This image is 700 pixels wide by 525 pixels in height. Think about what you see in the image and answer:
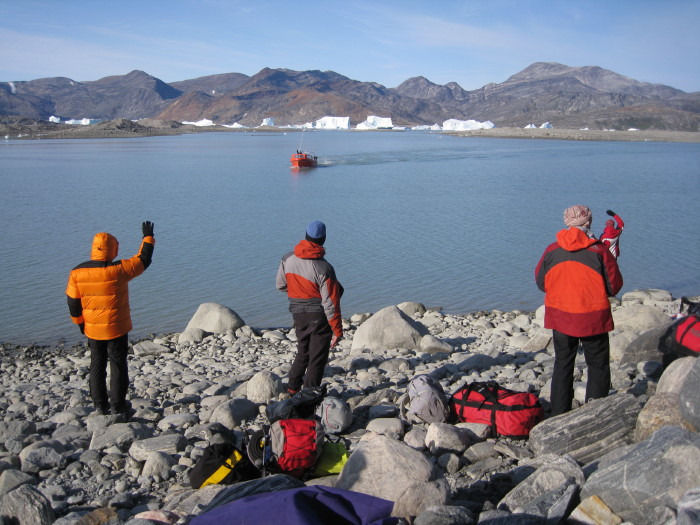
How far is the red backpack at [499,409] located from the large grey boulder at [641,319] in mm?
3791

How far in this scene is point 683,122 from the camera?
122875 millimetres

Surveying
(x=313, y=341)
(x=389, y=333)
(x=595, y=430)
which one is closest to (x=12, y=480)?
(x=313, y=341)

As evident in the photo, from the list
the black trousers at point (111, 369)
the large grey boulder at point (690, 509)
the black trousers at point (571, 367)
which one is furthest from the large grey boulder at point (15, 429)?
the large grey boulder at point (690, 509)

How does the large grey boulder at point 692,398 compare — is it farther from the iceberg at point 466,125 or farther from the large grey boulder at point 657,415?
the iceberg at point 466,125

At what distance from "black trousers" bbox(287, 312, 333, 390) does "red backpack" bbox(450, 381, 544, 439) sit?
3.86 ft

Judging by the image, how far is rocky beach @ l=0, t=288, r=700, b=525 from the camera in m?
2.88

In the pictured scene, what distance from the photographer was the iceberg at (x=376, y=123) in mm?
182500

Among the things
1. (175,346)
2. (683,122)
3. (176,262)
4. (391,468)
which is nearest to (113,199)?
(176,262)

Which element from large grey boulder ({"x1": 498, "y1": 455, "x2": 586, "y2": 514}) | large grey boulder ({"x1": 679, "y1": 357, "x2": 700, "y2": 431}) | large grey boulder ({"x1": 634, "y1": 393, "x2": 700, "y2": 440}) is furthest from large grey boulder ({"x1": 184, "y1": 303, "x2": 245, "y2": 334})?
large grey boulder ({"x1": 679, "y1": 357, "x2": 700, "y2": 431})

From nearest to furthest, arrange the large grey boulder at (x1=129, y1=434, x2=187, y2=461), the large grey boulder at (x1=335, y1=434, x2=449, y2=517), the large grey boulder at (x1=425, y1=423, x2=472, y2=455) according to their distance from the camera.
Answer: the large grey boulder at (x1=335, y1=434, x2=449, y2=517), the large grey boulder at (x1=425, y1=423, x2=472, y2=455), the large grey boulder at (x1=129, y1=434, x2=187, y2=461)

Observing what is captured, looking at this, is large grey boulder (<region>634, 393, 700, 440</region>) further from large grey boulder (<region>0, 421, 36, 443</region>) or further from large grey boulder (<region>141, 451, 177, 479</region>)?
large grey boulder (<region>0, 421, 36, 443</region>)

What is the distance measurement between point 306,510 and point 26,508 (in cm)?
197

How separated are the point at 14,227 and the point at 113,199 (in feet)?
22.9

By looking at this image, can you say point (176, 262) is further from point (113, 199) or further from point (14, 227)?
Answer: point (113, 199)
